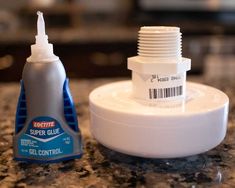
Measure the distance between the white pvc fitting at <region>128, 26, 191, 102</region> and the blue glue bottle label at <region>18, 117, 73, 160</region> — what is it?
0.36 ft

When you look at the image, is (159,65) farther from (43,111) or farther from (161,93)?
(43,111)

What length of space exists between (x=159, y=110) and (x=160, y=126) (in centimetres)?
2

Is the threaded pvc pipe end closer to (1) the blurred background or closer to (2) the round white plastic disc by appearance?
(2) the round white plastic disc

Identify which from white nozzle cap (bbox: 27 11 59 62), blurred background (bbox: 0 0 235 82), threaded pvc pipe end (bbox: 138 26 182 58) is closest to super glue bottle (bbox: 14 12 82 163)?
white nozzle cap (bbox: 27 11 59 62)

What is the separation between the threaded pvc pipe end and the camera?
1.32 ft

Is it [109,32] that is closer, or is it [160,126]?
[160,126]

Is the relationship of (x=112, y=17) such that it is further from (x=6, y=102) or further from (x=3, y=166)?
(x=3, y=166)

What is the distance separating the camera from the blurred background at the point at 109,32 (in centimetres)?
165

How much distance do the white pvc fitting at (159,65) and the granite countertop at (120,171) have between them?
82mm

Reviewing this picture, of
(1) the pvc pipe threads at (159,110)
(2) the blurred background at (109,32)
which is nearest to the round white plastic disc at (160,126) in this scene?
(1) the pvc pipe threads at (159,110)

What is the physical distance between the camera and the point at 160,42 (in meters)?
0.40

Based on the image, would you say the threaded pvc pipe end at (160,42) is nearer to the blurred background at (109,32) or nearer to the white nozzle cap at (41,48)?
the white nozzle cap at (41,48)

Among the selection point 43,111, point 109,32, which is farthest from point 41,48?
point 109,32

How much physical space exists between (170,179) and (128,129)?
71 mm
